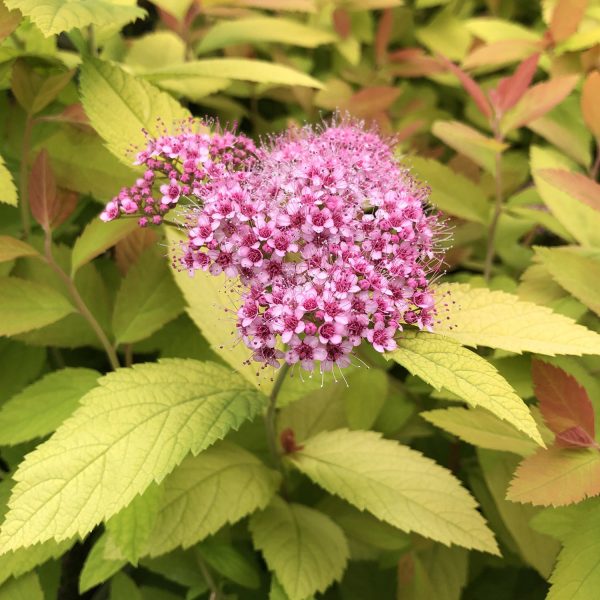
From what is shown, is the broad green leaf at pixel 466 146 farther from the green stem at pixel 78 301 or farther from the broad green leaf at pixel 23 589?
the broad green leaf at pixel 23 589

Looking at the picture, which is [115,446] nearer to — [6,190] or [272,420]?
[272,420]

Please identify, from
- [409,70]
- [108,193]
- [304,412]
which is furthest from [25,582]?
[409,70]

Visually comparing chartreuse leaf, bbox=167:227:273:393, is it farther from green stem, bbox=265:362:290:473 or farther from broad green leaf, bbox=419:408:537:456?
broad green leaf, bbox=419:408:537:456

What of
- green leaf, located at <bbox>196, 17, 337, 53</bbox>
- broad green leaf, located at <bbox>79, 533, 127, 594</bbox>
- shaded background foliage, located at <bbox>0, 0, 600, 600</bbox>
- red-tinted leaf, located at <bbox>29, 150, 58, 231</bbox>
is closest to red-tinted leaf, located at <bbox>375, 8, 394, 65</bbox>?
shaded background foliage, located at <bbox>0, 0, 600, 600</bbox>

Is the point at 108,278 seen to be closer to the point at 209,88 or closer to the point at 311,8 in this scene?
the point at 209,88

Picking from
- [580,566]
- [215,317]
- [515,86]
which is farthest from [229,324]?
[515,86]

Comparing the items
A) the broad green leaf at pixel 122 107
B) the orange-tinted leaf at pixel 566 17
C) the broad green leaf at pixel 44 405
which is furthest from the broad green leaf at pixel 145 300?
the orange-tinted leaf at pixel 566 17
